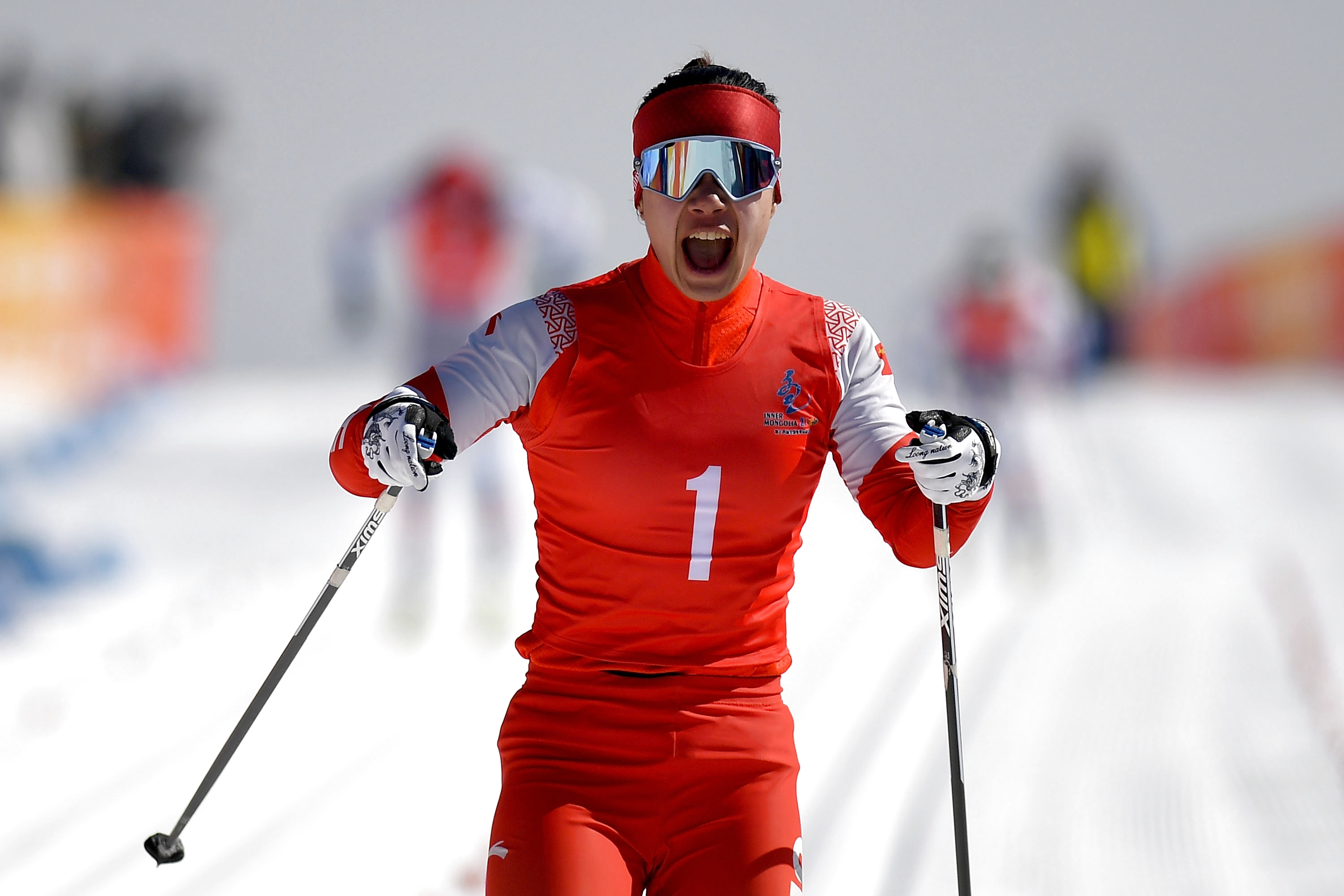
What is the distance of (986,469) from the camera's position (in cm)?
205

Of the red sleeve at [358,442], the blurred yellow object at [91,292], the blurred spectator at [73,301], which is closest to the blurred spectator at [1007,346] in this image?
the blurred spectator at [73,301]

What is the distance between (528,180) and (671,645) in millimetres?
4743

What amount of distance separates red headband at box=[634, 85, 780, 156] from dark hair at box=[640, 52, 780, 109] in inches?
0.7

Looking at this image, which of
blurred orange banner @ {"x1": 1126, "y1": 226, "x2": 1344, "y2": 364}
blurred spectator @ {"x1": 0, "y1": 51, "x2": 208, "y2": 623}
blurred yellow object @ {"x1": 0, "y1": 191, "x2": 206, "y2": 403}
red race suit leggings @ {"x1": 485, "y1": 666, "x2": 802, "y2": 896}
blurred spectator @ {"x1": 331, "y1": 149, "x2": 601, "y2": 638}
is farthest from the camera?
blurred orange banner @ {"x1": 1126, "y1": 226, "x2": 1344, "y2": 364}

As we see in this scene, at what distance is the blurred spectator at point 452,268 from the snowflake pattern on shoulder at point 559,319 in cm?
428

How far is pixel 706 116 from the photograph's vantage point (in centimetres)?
204

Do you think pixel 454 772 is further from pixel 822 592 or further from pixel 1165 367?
pixel 1165 367

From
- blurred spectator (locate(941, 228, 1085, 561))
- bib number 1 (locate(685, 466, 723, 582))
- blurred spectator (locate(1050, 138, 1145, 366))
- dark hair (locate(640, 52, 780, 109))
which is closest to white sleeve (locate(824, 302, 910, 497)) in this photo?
bib number 1 (locate(685, 466, 723, 582))

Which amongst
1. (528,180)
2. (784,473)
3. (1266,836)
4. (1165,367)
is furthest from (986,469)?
(1165,367)

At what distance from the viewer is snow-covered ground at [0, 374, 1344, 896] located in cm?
385

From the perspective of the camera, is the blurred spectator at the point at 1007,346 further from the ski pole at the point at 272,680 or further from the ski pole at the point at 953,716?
the ski pole at the point at 272,680

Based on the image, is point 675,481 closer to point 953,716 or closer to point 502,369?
point 502,369

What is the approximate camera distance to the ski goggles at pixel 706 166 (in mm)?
2020

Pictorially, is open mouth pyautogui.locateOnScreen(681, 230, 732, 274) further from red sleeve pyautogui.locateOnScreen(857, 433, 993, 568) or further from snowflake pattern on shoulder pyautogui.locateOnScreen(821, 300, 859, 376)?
red sleeve pyautogui.locateOnScreen(857, 433, 993, 568)
